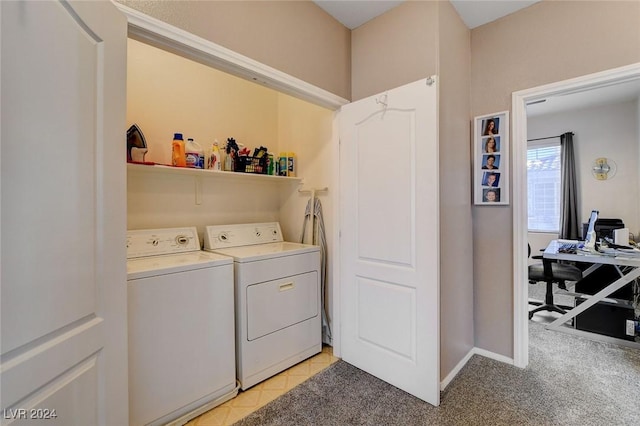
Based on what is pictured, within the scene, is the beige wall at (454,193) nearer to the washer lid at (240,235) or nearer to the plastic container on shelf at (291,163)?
the plastic container on shelf at (291,163)

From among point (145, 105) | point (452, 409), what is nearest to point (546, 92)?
point (452, 409)

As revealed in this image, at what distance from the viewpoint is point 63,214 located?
83 cm

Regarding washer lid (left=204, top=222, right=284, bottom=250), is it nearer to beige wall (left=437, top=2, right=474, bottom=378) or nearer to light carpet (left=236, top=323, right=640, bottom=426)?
light carpet (left=236, top=323, right=640, bottom=426)

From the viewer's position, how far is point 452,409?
1721 millimetres

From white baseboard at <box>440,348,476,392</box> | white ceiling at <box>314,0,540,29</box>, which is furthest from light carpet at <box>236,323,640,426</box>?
white ceiling at <box>314,0,540,29</box>

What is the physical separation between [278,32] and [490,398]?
2.60 meters

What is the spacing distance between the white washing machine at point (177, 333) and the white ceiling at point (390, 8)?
6.18 feet

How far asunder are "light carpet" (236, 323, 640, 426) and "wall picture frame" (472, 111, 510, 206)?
1232 mm

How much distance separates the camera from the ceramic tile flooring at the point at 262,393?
1688 mm

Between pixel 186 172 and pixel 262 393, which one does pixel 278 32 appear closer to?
pixel 186 172

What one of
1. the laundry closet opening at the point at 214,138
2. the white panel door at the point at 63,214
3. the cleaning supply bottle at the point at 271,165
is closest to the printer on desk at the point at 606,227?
the laundry closet opening at the point at 214,138

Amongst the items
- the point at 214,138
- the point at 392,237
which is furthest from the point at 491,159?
the point at 214,138

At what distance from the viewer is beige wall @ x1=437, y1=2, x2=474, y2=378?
6.22 ft

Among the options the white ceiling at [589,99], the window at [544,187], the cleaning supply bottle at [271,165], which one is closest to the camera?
the cleaning supply bottle at [271,165]
